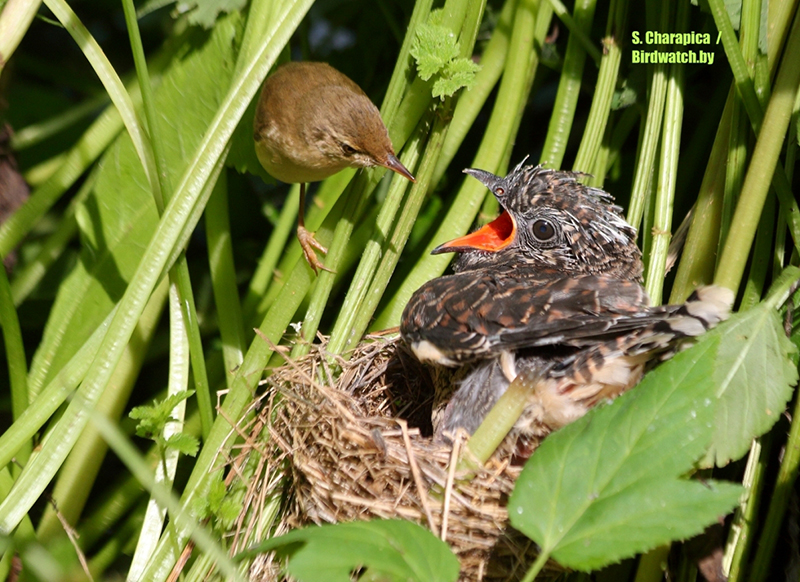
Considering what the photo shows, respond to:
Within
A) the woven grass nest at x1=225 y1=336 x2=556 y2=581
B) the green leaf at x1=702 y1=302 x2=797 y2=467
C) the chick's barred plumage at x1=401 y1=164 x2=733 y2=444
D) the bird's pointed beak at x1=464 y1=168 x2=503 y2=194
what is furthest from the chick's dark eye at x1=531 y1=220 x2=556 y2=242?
the green leaf at x1=702 y1=302 x2=797 y2=467

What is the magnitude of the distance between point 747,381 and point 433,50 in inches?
39.2

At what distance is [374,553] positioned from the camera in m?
1.06

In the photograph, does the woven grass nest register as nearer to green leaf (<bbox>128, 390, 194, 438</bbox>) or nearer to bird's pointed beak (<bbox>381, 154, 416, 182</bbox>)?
green leaf (<bbox>128, 390, 194, 438</bbox>)

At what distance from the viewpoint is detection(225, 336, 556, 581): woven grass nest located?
1.49m

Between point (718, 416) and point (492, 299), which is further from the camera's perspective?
point (492, 299)

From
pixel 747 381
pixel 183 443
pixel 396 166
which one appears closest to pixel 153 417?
pixel 183 443

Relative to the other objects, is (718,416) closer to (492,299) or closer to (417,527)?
(492,299)

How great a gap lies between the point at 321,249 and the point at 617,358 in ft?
2.83

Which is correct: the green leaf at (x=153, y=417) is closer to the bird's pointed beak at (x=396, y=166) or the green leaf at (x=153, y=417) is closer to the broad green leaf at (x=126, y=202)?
the broad green leaf at (x=126, y=202)

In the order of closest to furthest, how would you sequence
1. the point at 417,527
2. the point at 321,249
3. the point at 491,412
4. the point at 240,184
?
the point at 417,527, the point at 491,412, the point at 321,249, the point at 240,184

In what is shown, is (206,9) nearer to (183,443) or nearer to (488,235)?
(488,235)

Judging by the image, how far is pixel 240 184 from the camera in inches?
113

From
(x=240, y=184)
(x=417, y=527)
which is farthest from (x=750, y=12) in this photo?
(x=240, y=184)

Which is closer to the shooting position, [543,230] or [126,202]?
[543,230]
